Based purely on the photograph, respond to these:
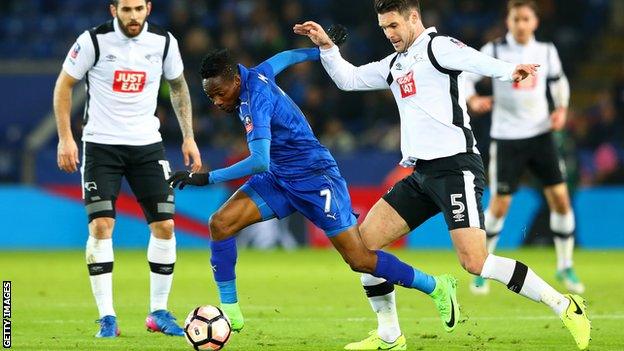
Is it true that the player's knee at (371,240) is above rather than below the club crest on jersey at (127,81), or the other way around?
below

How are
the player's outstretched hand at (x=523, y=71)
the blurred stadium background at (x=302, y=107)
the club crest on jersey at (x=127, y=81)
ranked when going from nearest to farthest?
the player's outstretched hand at (x=523, y=71), the club crest on jersey at (x=127, y=81), the blurred stadium background at (x=302, y=107)

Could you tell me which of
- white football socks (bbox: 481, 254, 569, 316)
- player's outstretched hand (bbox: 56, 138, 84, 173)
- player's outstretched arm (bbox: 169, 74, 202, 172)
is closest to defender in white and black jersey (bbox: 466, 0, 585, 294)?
player's outstretched arm (bbox: 169, 74, 202, 172)

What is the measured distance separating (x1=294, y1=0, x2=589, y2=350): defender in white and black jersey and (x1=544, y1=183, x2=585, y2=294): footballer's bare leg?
4.16m

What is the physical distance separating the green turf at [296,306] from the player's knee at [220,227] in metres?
0.75

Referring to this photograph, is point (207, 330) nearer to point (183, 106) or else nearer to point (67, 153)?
point (67, 153)

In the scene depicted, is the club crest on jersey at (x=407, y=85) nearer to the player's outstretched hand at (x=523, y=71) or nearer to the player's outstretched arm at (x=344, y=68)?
the player's outstretched arm at (x=344, y=68)

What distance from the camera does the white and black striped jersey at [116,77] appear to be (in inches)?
357

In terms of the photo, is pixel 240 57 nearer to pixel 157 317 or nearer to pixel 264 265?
pixel 264 265

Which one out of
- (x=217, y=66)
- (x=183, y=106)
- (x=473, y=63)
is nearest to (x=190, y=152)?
(x=183, y=106)

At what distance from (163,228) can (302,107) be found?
36.9ft

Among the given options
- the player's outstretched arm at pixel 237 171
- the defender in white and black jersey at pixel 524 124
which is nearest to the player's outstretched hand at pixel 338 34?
the player's outstretched arm at pixel 237 171

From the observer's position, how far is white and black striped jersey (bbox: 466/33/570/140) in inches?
482

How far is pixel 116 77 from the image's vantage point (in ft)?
30.0

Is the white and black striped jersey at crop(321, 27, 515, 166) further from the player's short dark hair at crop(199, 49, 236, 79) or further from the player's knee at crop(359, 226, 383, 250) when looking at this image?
the player's short dark hair at crop(199, 49, 236, 79)
